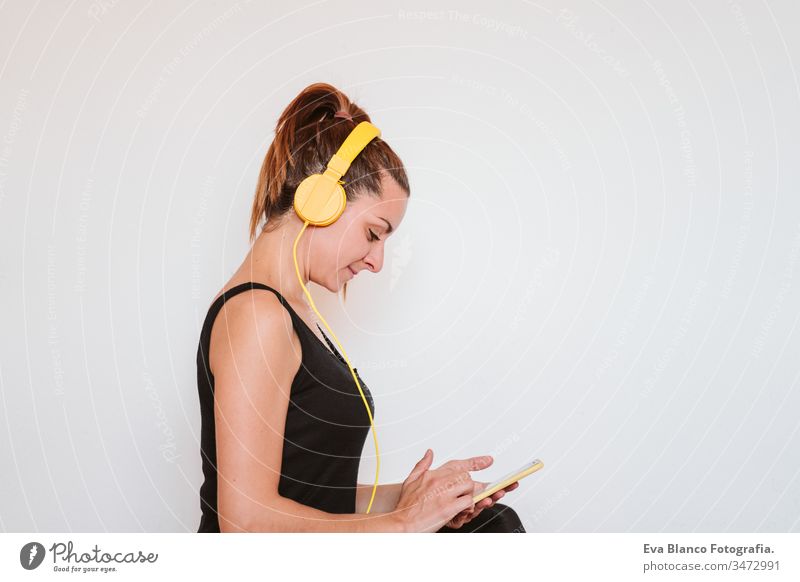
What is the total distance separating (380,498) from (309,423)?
26 centimetres

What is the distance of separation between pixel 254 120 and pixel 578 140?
612mm

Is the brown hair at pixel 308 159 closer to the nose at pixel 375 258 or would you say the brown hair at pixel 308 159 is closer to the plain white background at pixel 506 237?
the nose at pixel 375 258

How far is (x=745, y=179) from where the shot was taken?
1.48m

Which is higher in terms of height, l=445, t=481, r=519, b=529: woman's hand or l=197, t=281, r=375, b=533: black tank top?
l=197, t=281, r=375, b=533: black tank top

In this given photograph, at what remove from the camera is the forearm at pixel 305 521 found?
89 centimetres

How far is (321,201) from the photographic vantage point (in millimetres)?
998

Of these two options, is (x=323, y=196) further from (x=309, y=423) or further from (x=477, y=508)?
(x=477, y=508)

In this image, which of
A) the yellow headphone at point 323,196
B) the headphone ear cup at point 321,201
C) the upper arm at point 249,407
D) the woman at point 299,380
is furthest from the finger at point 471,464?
the headphone ear cup at point 321,201

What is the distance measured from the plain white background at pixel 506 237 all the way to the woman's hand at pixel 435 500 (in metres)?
0.48

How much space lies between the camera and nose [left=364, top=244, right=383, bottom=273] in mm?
1078

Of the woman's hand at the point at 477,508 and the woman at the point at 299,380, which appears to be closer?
the woman at the point at 299,380

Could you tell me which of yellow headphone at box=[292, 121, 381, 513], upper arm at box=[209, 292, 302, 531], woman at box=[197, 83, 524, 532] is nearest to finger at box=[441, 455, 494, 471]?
woman at box=[197, 83, 524, 532]

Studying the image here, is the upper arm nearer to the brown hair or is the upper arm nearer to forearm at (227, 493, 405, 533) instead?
forearm at (227, 493, 405, 533)
